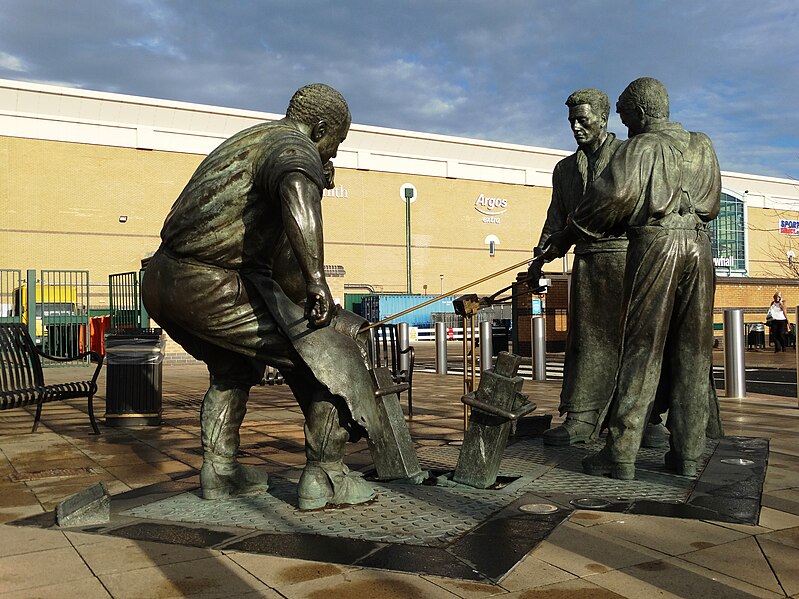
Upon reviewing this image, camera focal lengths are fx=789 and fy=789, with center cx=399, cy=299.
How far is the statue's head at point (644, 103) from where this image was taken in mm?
4555

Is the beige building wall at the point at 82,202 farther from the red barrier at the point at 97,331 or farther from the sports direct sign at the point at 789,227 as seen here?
the sports direct sign at the point at 789,227

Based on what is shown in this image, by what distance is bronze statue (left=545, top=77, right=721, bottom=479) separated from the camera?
13.8 ft

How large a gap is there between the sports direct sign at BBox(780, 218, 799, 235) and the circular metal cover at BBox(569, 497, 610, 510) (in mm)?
63304

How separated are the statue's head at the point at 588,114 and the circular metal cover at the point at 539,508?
9.09ft

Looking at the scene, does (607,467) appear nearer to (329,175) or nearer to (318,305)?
(318,305)

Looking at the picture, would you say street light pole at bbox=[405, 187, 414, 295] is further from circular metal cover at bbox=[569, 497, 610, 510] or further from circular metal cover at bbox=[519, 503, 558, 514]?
circular metal cover at bbox=[519, 503, 558, 514]

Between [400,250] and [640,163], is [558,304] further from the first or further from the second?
[400,250]

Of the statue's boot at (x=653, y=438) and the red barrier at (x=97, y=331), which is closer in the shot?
the statue's boot at (x=653, y=438)

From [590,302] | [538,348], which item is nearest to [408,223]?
[538,348]

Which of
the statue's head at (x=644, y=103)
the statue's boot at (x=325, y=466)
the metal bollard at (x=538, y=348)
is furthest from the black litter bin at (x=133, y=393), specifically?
the metal bollard at (x=538, y=348)

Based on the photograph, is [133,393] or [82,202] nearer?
[133,393]

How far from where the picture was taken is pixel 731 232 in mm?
56656

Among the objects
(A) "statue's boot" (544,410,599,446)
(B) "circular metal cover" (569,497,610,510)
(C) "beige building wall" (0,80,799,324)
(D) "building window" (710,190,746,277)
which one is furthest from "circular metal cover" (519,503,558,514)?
(D) "building window" (710,190,746,277)

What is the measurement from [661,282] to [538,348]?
8.97 m
